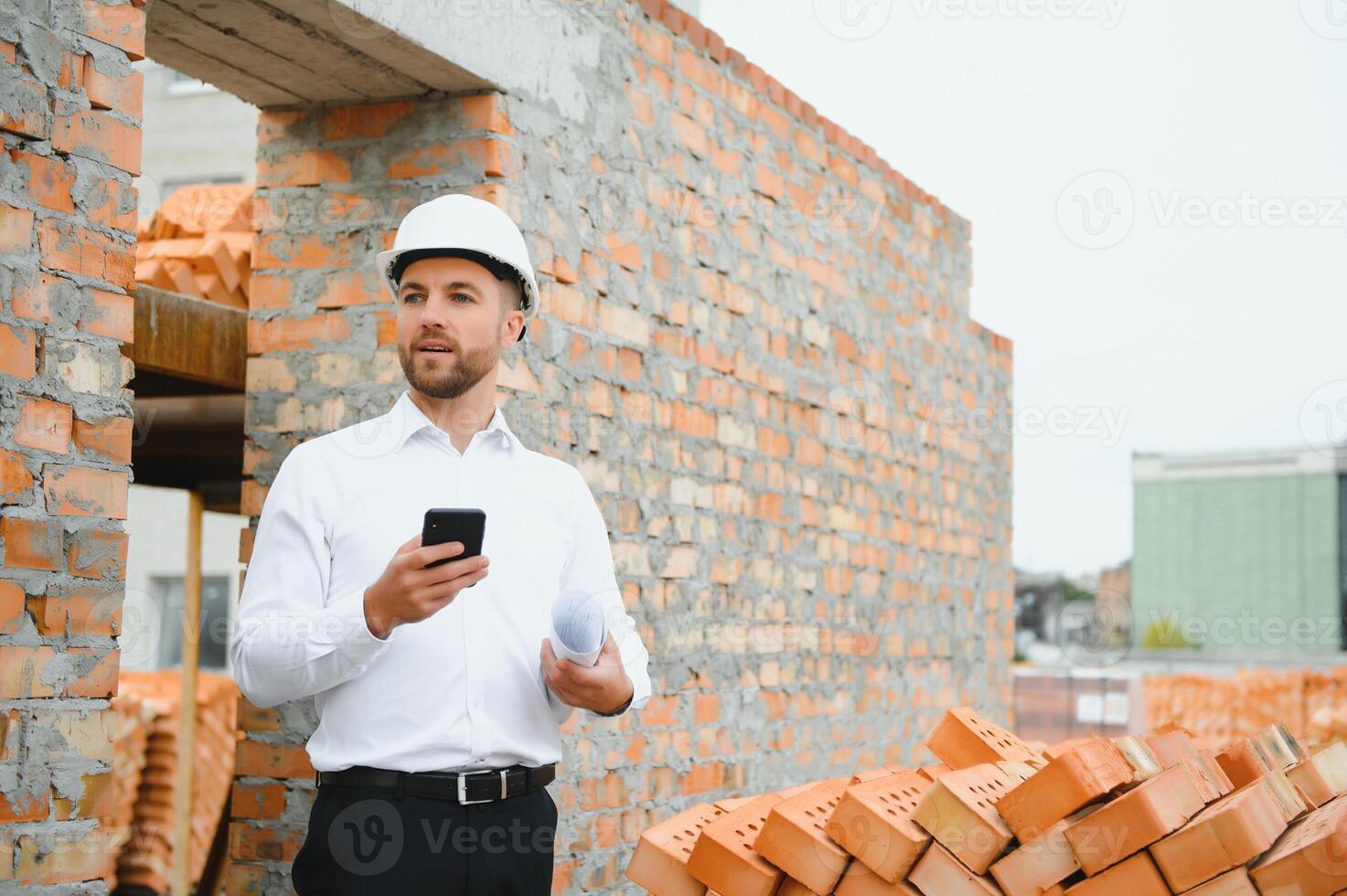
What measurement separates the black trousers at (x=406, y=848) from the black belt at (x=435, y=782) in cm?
1

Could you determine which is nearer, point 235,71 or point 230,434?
point 235,71

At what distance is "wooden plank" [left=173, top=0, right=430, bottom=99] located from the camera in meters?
3.73

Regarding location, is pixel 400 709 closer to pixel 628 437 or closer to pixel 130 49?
pixel 130 49

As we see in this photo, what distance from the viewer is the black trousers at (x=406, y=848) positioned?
2646 mm

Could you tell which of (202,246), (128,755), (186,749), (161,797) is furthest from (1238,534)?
(202,246)

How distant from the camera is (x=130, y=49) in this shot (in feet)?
10.2

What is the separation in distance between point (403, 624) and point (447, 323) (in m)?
0.62

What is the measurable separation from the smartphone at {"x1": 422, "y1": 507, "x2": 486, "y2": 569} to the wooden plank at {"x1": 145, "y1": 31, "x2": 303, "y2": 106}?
2.19 metres

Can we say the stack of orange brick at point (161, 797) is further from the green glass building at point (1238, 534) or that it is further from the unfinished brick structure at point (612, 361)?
the green glass building at point (1238, 534)

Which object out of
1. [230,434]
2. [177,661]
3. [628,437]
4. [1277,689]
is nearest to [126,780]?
[230,434]

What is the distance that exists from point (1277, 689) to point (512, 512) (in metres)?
14.8

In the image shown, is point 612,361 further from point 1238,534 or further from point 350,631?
point 1238,534

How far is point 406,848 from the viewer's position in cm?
265

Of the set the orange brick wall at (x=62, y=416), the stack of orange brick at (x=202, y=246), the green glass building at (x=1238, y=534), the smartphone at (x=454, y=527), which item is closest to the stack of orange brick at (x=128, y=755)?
the stack of orange brick at (x=202, y=246)
